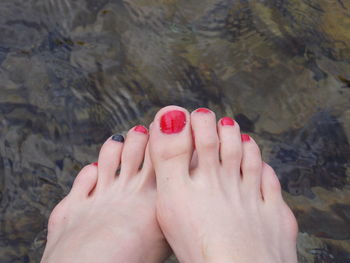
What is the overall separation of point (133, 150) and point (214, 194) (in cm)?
39

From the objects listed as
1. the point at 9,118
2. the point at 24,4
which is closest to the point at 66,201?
the point at 9,118

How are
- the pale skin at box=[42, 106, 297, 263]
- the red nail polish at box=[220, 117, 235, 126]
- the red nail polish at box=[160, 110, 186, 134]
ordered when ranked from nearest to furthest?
the pale skin at box=[42, 106, 297, 263] → the red nail polish at box=[160, 110, 186, 134] → the red nail polish at box=[220, 117, 235, 126]

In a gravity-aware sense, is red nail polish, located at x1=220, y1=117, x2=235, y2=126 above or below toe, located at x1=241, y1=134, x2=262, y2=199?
above

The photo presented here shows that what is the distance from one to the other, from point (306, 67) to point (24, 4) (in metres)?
1.31

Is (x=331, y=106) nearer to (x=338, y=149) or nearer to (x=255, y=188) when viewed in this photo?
(x=338, y=149)

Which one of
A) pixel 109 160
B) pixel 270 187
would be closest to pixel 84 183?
pixel 109 160

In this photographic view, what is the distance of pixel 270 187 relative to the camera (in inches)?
92.0

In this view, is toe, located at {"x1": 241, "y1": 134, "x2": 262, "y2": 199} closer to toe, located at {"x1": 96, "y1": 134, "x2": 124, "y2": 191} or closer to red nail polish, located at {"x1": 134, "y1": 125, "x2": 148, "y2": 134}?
red nail polish, located at {"x1": 134, "y1": 125, "x2": 148, "y2": 134}

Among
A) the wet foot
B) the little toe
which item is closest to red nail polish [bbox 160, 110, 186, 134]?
the wet foot

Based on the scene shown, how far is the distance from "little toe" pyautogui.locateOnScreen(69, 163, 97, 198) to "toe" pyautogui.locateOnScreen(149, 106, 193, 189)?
32cm

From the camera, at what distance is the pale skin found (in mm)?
2086

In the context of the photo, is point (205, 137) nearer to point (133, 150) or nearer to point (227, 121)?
point (227, 121)

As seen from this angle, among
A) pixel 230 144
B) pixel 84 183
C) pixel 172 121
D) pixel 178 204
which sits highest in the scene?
pixel 172 121

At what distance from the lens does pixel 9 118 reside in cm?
243
